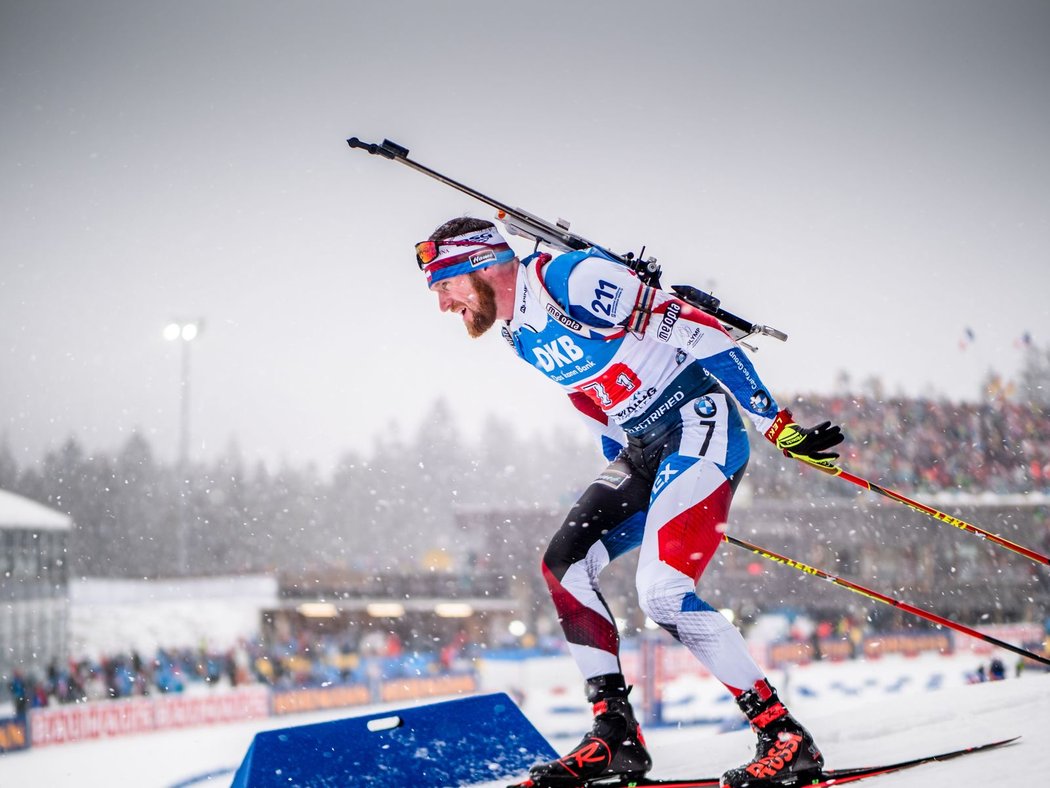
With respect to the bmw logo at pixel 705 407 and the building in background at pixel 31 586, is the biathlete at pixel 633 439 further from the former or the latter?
the building in background at pixel 31 586

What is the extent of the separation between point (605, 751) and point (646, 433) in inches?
45.5

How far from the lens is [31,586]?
64.9ft

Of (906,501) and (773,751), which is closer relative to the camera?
(773,751)

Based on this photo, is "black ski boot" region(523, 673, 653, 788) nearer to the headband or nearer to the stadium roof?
the headband

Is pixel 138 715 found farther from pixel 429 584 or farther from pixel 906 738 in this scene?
pixel 906 738

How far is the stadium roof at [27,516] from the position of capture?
787 inches

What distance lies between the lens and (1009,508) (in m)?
23.2

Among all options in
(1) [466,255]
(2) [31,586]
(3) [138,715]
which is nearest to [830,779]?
(1) [466,255]

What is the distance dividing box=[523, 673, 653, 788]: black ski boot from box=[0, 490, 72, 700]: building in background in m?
19.4

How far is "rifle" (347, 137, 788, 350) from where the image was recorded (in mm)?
3252

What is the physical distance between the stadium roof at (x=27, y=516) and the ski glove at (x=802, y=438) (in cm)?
2129

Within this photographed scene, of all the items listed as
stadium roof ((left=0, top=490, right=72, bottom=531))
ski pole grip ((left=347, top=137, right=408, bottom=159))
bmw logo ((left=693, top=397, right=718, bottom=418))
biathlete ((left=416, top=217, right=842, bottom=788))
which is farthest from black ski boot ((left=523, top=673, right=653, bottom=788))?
stadium roof ((left=0, top=490, right=72, bottom=531))

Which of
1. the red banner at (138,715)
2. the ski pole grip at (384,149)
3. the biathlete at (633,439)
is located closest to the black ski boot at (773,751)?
the biathlete at (633,439)

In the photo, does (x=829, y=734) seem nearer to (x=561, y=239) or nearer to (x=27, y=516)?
(x=561, y=239)
